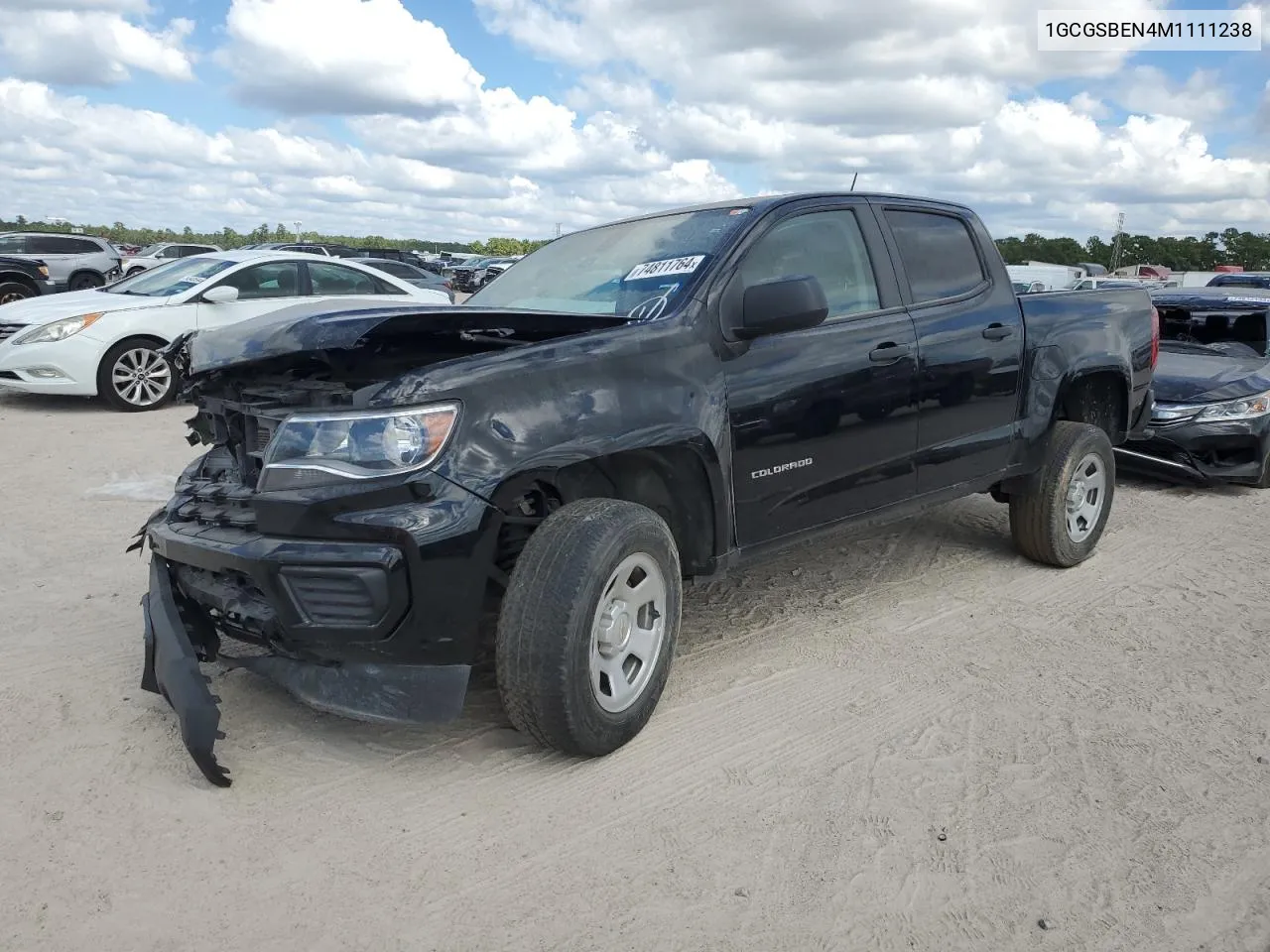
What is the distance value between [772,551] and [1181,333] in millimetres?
6387

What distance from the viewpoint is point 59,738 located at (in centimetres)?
337

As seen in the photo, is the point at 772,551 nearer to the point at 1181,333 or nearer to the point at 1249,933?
→ the point at 1249,933

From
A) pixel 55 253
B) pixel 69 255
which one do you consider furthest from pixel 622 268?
pixel 55 253

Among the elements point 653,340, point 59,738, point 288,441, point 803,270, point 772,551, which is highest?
point 803,270

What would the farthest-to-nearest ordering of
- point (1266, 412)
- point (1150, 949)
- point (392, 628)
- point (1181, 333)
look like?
point (1181, 333), point (1266, 412), point (392, 628), point (1150, 949)

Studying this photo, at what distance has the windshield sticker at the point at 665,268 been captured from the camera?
12.5ft

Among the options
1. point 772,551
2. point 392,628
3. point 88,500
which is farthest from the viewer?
point 88,500

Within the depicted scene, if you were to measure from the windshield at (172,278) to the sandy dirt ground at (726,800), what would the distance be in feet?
19.5

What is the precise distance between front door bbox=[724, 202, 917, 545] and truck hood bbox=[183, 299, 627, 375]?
2.03 ft

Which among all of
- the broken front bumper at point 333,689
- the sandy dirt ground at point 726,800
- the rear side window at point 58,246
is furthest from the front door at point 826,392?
the rear side window at point 58,246

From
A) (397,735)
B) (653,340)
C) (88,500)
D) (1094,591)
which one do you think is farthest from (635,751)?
(88,500)

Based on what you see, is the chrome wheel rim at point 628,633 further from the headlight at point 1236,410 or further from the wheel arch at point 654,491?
the headlight at point 1236,410

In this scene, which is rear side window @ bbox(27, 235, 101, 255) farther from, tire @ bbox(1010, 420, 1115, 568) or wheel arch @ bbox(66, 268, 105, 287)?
tire @ bbox(1010, 420, 1115, 568)

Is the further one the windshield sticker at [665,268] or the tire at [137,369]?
the tire at [137,369]
